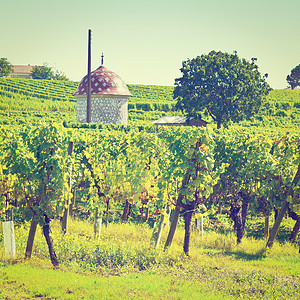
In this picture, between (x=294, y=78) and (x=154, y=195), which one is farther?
(x=294, y=78)

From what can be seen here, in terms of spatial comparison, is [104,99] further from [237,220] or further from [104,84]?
[237,220]

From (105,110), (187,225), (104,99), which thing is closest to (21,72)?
(104,99)

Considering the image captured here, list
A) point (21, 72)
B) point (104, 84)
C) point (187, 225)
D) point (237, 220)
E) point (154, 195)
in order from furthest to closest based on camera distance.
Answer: point (21, 72) → point (104, 84) → point (237, 220) → point (154, 195) → point (187, 225)

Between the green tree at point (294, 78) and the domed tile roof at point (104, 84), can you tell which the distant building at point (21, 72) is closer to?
the green tree at point (294, 78)

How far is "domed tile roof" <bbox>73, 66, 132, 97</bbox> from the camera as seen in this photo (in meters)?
41.8

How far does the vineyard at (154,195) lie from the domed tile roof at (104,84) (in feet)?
82.3

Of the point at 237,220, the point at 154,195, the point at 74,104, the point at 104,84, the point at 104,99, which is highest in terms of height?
the point at 104,84

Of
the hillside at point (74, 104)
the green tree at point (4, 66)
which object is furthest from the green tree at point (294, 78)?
the green tree at point (4, 66)

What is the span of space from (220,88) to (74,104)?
25.7m

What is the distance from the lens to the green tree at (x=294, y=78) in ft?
375

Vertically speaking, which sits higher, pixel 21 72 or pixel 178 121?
pixel 21 72

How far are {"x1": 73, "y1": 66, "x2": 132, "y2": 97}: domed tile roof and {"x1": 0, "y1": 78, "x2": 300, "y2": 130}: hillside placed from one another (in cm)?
847

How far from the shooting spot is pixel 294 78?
381ft

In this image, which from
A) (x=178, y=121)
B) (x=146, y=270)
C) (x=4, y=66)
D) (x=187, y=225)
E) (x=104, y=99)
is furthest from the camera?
(x=4, y=66)
